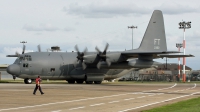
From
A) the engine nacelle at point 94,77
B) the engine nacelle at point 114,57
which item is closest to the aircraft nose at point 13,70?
the engine nacelle at point 94,77

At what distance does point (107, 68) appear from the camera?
55562 mm

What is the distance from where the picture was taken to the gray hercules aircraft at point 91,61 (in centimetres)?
5394

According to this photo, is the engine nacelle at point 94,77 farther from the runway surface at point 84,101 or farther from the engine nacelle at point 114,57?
the runway surface at point 84,101

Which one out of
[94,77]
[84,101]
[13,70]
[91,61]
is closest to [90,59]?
[91,61]

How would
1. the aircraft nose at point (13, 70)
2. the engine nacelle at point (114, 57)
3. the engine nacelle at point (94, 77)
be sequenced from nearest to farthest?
the aircraft nose at point (13, 70)
the engine nacelle at point (114, 57)
the engine nacelle at point (94, 77)

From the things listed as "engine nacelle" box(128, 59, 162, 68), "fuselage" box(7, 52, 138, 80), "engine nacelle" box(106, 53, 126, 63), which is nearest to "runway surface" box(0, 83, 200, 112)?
"engine nacelle" box(128, 59, 162, 68)

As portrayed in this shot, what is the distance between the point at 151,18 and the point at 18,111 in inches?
1619

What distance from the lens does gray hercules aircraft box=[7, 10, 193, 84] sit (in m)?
53.9

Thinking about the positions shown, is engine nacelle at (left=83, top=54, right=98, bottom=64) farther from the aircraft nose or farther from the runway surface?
the runway surface

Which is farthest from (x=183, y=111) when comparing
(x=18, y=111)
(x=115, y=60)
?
(x=115, y=60)

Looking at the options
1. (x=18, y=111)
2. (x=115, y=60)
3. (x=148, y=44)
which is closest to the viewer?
(x=18, y=111)

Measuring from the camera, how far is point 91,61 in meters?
54.8

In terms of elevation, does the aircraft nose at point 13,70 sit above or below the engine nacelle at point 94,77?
above

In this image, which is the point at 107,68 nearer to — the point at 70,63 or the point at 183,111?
the point at 70,63
